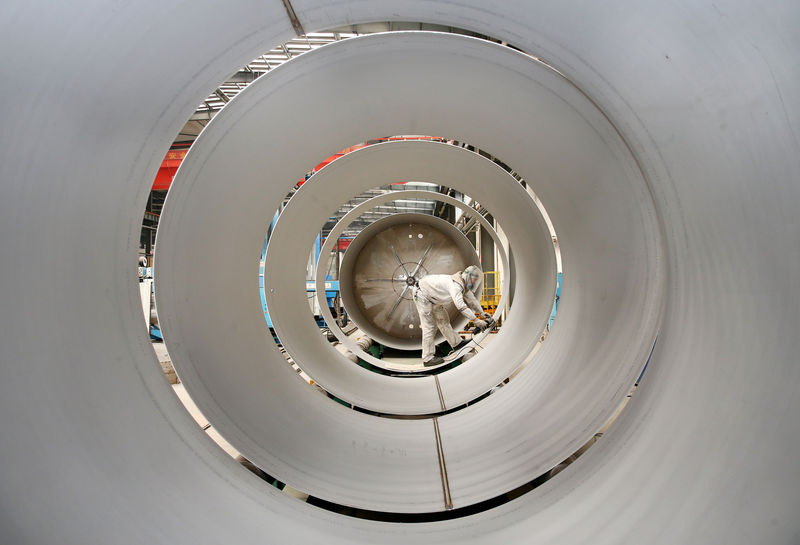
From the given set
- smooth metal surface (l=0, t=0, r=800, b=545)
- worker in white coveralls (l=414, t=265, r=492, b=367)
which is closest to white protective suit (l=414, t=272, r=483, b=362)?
worker in white coveralls (l=414, t=265, r=492, b=367)

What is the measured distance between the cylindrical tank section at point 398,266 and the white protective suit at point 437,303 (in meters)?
0.54

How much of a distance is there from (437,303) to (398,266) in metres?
1.01

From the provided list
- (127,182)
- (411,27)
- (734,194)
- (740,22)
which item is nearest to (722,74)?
(740,22)

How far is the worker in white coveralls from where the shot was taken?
13.5ft

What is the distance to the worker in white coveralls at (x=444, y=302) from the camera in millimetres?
4129

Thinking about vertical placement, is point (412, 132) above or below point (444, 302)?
above

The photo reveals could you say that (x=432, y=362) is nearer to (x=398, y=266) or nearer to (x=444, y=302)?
(x=444, y=302)

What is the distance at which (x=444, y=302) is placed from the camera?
4434 millimetres

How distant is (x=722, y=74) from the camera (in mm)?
688

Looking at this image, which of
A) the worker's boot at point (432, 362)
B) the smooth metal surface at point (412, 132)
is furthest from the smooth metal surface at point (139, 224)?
the worker's boot at point (432, 362)

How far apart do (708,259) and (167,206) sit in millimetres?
1601

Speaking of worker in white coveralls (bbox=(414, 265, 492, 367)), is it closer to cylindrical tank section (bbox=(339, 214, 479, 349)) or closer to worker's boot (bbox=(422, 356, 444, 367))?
worker's boot (bbox=(422, 356, 444, 367))

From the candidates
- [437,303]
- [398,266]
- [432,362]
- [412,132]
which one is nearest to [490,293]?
[398,266]

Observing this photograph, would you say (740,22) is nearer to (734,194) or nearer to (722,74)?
(722,74)
